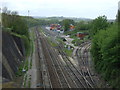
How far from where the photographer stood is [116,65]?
1808 cm

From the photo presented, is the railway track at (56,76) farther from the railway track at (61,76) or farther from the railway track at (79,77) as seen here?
the railway track at (79,77)

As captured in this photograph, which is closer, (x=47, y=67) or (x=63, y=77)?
(x=63, y=77)

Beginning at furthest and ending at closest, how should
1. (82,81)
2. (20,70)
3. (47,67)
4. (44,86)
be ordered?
(47,67) < (20,70) < (82,81) < (44,86)

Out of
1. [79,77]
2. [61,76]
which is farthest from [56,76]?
[79,77]

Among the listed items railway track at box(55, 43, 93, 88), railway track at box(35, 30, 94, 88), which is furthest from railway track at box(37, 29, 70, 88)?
railway track at box(55, 43, 93, 88)

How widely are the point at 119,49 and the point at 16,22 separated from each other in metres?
26.8

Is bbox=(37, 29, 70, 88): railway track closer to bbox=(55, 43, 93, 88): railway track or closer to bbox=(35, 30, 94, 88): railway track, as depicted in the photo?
bbox=(35, 30, 94, 88): railway track

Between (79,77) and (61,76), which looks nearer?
(79,77)

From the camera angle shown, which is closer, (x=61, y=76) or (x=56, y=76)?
(x=56, y=76)

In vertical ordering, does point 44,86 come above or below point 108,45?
below

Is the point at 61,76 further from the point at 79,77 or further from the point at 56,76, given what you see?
the point at 79,77

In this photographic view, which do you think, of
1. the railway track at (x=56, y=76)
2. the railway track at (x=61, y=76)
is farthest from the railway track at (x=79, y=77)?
the railway track at (x=56, y=76)

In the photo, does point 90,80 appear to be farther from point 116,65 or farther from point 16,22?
point 16,22

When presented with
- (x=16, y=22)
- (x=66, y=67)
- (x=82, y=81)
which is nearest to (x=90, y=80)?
(x=82, y=81)
